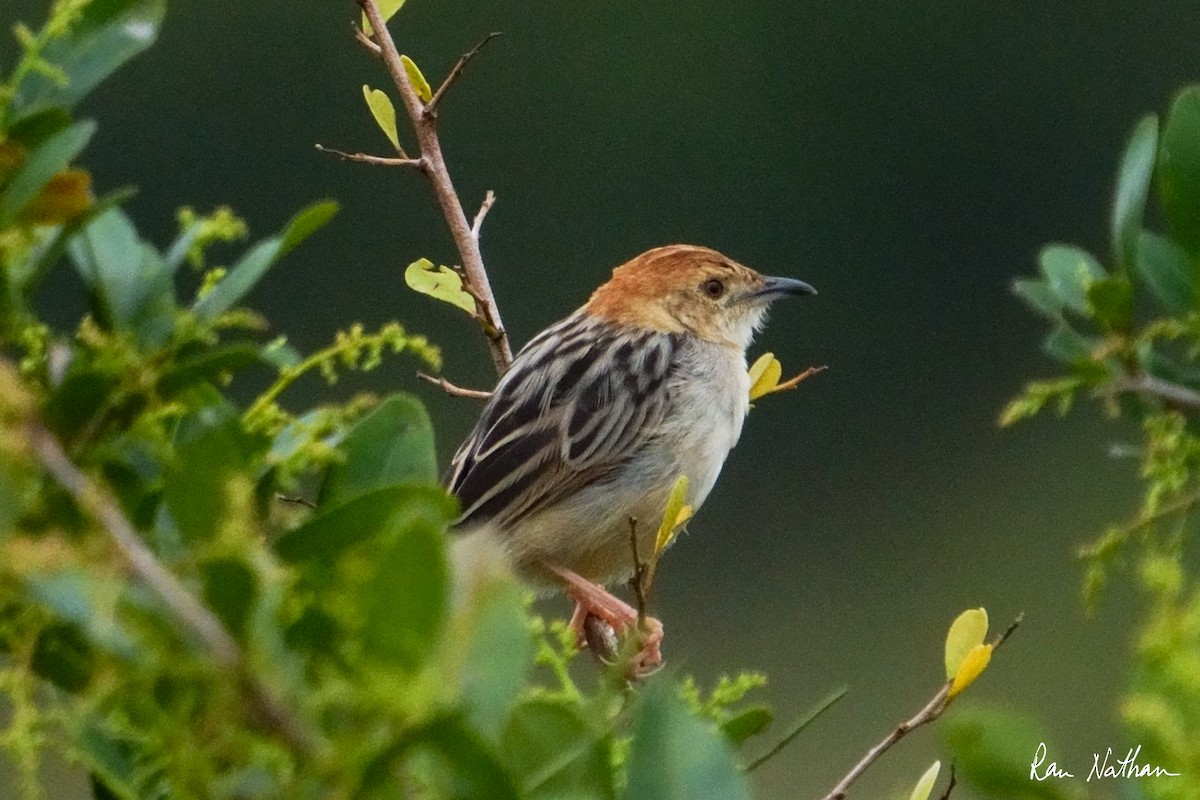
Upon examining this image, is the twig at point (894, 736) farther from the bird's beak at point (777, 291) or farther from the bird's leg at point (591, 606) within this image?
the bird's beak at point (777, 291)

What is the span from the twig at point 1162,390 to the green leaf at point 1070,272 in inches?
6.2

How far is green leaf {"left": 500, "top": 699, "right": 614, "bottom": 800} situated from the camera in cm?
159

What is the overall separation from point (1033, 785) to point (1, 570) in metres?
0.78

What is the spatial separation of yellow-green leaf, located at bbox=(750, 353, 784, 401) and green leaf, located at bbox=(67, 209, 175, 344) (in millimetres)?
2447

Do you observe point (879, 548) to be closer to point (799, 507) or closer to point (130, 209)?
point (799, 507)

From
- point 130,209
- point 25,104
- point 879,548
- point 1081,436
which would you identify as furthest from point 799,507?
point 25,104

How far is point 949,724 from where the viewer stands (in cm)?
138

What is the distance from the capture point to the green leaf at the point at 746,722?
1.99m

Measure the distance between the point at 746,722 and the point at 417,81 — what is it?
2.74 metres

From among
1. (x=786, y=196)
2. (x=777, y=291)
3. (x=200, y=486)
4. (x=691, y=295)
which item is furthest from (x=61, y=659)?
(x=786, y=196)

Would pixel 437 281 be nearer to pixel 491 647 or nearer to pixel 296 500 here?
pixel 296 500

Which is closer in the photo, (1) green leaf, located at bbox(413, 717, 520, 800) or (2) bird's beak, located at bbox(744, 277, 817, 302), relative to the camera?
(1) green leaf, located at bbox(413, 717, 520, 800)

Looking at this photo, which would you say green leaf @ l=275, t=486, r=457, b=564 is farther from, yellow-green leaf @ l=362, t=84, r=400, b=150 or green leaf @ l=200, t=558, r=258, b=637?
yellow-green leaf @ l=362, t=84, r=400, b=150

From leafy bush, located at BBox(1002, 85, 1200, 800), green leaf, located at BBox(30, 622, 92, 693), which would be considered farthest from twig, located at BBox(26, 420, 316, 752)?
leafy bush, located at BBox(1002, 85, 1200, 800)
